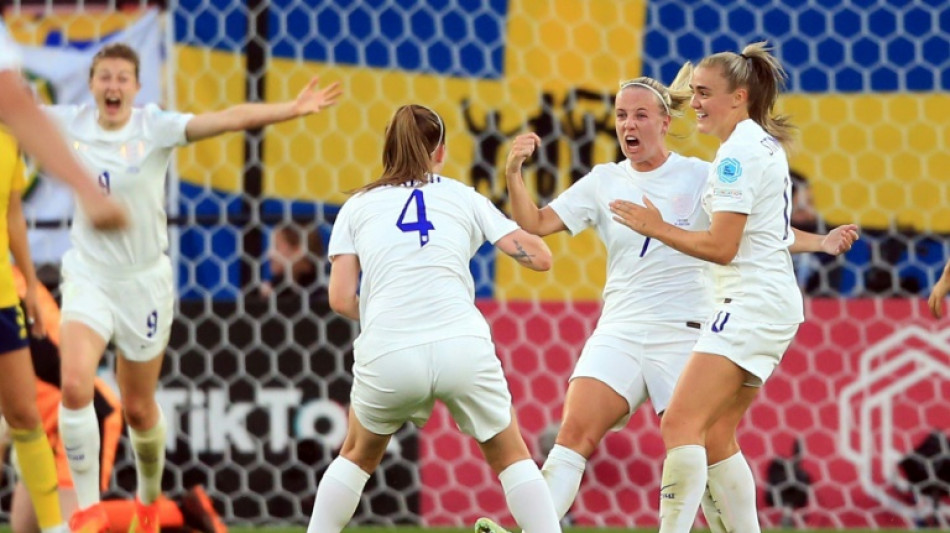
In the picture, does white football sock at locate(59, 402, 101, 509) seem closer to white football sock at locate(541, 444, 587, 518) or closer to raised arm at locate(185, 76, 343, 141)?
raised arm at locate(185, 76, 343, 141)

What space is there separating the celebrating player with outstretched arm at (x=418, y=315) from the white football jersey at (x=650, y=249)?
698 mm

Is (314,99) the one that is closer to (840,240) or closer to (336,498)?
(336,498)

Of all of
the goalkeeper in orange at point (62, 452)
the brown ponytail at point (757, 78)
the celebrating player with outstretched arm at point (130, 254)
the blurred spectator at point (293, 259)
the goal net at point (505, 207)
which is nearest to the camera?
the brown ponytail at point (757, 78)

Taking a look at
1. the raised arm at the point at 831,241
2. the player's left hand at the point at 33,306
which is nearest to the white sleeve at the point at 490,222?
the raised arm at the point at 831,241

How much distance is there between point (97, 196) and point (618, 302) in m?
2.77

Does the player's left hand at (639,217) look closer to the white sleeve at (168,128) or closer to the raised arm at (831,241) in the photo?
the raised arm at (831,241)

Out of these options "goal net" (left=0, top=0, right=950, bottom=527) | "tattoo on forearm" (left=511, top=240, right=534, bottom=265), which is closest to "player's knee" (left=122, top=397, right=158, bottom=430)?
"goal net" (left=0, top=0, right=950, bottom=527)

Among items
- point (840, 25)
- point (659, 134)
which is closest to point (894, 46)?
point (840, 25)

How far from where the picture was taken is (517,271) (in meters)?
7.18

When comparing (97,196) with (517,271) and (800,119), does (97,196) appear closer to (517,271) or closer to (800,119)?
(517,271)

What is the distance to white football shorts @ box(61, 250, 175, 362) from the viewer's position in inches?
215

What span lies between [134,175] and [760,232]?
2417 millimetres

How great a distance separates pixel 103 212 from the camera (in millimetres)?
2287

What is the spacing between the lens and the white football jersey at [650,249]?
188 inches
